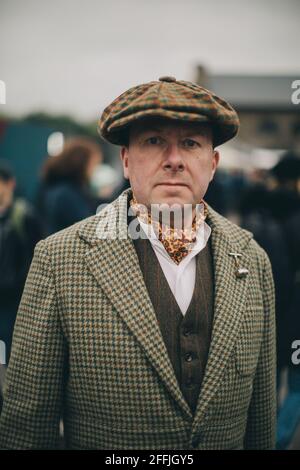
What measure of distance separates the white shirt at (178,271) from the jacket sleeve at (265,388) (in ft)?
0.99

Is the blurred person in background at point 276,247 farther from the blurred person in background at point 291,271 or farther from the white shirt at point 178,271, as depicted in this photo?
the white shirt at point 178,271

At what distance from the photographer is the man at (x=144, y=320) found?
168 cm

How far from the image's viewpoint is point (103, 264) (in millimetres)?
1770

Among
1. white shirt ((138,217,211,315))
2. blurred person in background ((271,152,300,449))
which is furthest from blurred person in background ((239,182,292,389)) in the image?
white shirt ((138,217,211,315))

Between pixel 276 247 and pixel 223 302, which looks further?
pixel 276 247

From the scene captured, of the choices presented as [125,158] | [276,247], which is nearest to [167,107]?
[125,158]

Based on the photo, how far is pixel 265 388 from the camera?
196cm

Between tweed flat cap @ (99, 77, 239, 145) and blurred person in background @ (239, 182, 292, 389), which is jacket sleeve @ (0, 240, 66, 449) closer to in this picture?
tweed flat cap @ (99, 77, 239, 145)

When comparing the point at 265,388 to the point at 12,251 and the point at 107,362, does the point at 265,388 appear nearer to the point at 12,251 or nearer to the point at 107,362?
the point at 107,362

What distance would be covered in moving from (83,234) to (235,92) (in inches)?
1675

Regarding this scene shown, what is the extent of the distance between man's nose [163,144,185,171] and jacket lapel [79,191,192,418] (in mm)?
288

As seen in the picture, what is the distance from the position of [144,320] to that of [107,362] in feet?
0.58
